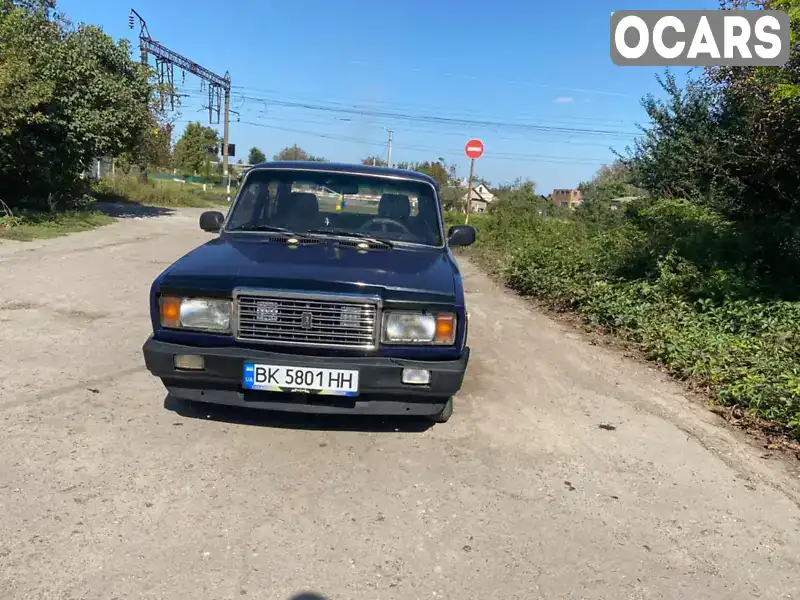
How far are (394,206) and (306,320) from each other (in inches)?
70.1

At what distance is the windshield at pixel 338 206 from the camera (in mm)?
4828

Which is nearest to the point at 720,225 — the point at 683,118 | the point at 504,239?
the point at 683,118

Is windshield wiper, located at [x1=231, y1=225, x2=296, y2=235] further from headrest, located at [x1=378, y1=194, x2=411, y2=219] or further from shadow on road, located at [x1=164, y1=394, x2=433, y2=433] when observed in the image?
shadow on road, located at [x1=164, y1=394, x2=433, y2=433]

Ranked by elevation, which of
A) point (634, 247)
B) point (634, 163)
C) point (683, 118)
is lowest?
point (634, 247)

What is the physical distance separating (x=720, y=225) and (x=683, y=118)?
16.1 ft

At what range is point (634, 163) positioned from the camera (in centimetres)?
1516

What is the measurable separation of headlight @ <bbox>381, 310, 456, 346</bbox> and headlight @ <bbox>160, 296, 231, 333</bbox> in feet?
3.08

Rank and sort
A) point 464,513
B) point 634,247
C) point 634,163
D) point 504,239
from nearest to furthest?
1. point 464,513
2. point 634,247
3. point 634,163
4. point 504,239

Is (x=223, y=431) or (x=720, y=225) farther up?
(x=720, y=225)

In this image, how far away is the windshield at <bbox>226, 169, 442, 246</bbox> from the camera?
4828 millimetres

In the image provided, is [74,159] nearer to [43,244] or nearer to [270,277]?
[43,244]

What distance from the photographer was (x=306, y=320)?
360 centimetres

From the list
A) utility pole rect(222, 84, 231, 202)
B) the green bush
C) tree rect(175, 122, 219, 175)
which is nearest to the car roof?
the green bush

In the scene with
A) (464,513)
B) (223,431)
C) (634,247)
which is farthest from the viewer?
(634,247)
